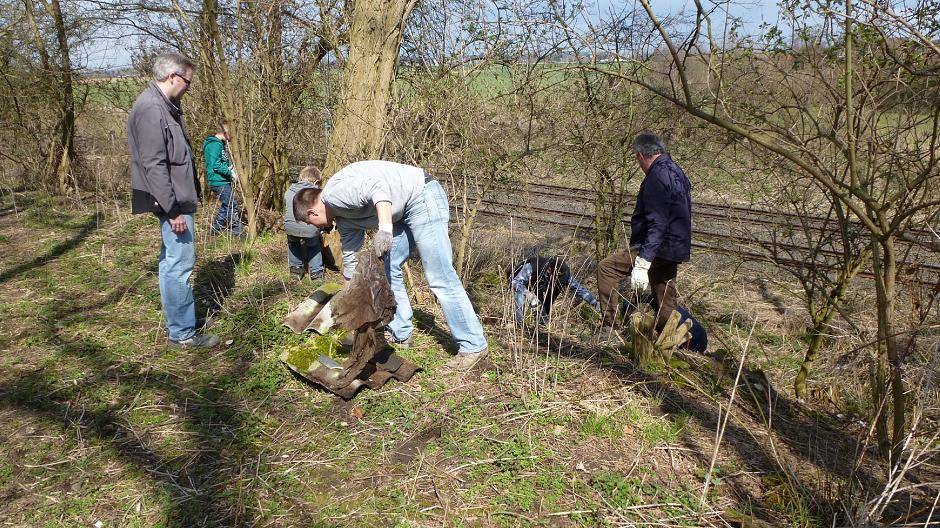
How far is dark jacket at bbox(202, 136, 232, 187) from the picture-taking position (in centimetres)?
804

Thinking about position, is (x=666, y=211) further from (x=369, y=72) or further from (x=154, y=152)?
(x=154, y=152)

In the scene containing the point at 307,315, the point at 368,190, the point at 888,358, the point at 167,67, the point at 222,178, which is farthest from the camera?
the point at 222,178

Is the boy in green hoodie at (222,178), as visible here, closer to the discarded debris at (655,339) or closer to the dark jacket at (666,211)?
the dark jacket at (666,211)

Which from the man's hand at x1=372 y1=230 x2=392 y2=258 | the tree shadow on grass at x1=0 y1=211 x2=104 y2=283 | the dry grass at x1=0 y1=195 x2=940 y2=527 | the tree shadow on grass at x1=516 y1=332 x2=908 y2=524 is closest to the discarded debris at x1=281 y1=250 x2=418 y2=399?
the dry grass at x1=0 y1=195 x2=940 y2=527

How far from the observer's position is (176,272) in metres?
4.23

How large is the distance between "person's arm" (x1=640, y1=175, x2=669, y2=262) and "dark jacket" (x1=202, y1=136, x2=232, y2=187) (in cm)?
557

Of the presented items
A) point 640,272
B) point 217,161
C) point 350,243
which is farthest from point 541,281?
point 217,161

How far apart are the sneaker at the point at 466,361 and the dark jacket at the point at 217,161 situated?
520 cm

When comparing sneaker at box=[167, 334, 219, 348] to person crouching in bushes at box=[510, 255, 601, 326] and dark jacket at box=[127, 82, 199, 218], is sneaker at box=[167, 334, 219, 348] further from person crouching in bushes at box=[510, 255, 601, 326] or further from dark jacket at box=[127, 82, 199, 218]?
person crouching in bushes at box=[510, 255, 601, 326]

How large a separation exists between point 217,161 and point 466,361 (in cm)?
563

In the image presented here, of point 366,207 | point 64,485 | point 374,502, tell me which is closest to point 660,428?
point 374,502

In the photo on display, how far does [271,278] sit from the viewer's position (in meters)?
6.18

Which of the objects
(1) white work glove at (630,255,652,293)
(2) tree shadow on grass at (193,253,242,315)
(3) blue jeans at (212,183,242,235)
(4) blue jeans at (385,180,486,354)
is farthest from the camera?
(3) blue jeans at (212,183,242,235)

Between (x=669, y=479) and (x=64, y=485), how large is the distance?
3109 mm
